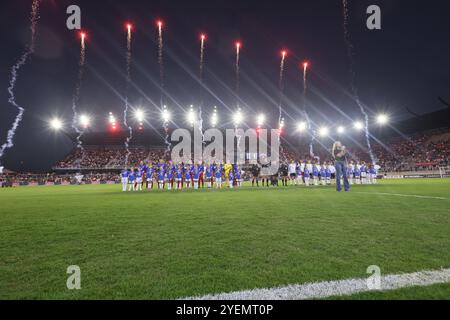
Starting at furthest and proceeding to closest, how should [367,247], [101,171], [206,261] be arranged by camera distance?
1. [101,171]
2. [367,247]
3. [206,261]

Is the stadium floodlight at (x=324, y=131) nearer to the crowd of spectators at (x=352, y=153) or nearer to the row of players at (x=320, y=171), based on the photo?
the crowd of spectators at (x=352, y=153)

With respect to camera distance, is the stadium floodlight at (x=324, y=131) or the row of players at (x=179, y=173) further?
the stadium floodlight at (x=324, y=131)

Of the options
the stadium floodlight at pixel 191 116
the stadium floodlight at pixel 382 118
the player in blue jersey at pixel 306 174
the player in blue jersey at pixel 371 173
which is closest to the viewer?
the player in blue jersey at pixel 306 174

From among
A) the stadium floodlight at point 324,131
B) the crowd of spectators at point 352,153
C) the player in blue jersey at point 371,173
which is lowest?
the player in blue jersey at point 371,173

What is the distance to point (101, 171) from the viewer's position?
53500mm

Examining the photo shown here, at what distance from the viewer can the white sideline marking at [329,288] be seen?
7.26ft

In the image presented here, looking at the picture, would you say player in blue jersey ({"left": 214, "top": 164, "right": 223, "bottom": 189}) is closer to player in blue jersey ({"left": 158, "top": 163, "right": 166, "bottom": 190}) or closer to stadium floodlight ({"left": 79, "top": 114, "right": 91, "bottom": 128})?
player in blue jersey ({"left": 158, "top": 163, "right": 166, "bottom": 190})

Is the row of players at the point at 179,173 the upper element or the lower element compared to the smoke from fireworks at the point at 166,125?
lower

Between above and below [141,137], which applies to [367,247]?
below

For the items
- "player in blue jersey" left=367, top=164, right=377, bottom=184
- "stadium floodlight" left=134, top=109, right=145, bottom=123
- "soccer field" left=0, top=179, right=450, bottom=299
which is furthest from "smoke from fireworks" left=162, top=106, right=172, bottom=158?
"soccer field" left=0, top=179, right=450, bottom=299

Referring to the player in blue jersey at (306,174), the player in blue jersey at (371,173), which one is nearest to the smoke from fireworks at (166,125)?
the player in blue jersey at (306,174)
